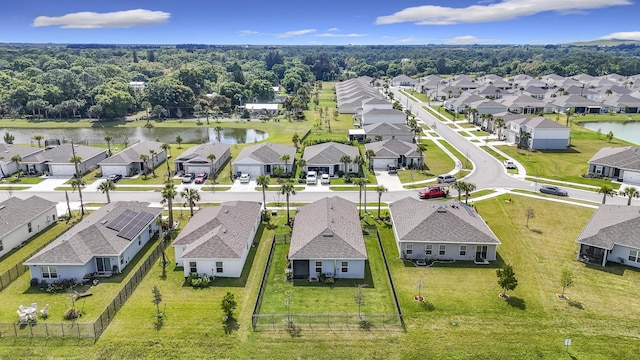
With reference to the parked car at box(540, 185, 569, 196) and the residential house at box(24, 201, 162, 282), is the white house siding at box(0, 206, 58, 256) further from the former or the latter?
the parked car at box(540, 185, 569, 196)

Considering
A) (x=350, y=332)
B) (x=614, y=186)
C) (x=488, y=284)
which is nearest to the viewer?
(x=350, y=332)

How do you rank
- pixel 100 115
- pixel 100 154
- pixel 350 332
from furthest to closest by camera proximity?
pixel 100 115
pixel 100 154
pixel 350 332

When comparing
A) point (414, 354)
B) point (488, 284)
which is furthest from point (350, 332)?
point (488, 284)

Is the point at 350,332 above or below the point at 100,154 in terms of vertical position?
below

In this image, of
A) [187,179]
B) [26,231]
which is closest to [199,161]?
[187,179]

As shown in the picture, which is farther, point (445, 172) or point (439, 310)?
point (445, 172)

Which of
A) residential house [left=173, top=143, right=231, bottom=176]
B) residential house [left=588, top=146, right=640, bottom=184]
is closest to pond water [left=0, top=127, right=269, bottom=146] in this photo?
residential house [left=173, top=143, right=231, bottom=176]

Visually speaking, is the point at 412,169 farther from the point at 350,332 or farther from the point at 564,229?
the point at 350,332
